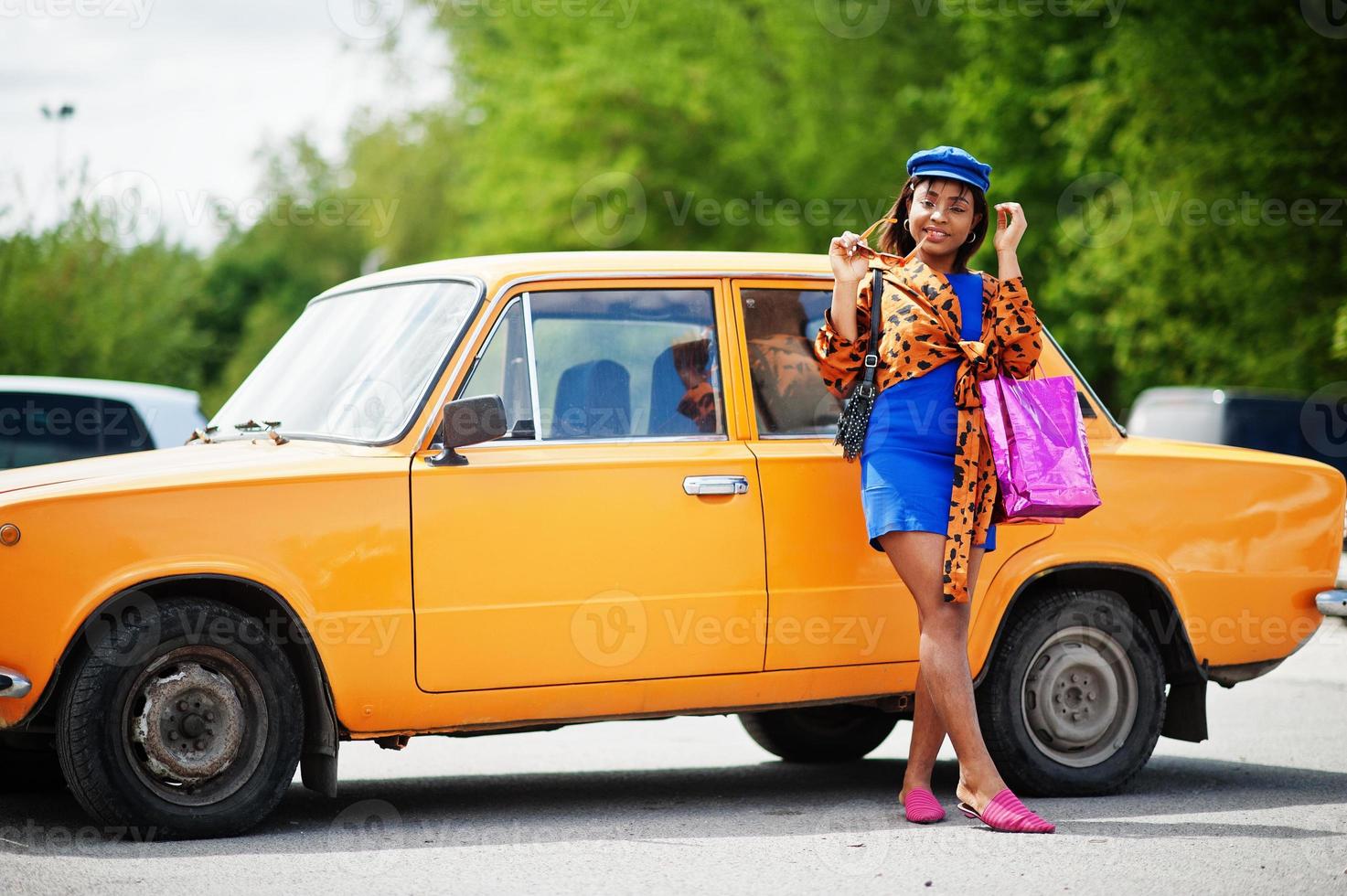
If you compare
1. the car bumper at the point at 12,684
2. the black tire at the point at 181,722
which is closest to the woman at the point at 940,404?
the black tire at the point at 181,722

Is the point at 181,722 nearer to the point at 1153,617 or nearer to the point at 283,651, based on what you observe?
the point at 283,651

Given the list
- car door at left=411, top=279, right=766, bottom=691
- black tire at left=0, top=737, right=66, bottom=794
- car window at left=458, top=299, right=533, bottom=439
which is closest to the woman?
car door at left=411, top=279, right=766, bottom=691

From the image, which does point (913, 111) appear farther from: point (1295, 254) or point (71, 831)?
point (71, 831)

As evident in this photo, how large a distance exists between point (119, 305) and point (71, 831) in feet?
81.2

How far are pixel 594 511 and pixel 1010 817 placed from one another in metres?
1.73

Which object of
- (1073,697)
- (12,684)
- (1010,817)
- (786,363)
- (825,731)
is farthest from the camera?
(825,731)

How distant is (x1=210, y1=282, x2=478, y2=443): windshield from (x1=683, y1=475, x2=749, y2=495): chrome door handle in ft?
3.13

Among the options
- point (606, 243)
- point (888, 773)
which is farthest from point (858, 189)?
point (888, 773)

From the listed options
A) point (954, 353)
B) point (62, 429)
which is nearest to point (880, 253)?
point (954, 353)

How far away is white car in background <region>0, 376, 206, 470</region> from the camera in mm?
10570

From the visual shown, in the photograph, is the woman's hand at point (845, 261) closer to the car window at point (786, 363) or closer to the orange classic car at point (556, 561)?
the car window at point (786, 363)

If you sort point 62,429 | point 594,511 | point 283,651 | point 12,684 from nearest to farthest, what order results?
point 12,684
point 283,651
point 594,511
point 62,429

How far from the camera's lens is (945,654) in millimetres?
6145

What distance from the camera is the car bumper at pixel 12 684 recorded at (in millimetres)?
5531
